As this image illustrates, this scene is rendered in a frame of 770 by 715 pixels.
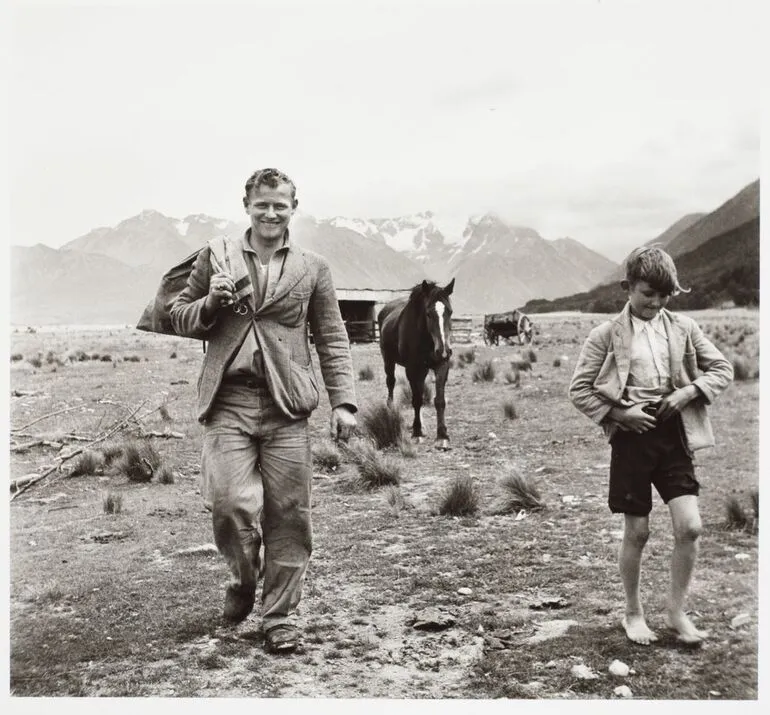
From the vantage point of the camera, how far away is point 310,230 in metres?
5.25

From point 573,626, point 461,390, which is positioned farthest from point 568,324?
point 573,626

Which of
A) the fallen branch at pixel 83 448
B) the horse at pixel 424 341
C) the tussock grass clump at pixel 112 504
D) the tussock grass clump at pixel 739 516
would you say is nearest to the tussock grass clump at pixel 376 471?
the horse at pixel 424 341

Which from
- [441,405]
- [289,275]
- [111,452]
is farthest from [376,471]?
[289,275]

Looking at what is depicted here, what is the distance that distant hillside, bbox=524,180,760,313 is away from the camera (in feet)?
14.2

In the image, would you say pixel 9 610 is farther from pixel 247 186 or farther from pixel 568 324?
pixel 568 324

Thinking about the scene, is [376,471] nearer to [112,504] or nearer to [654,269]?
[112,504]

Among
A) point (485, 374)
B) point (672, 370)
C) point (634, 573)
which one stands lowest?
point (634, 573)

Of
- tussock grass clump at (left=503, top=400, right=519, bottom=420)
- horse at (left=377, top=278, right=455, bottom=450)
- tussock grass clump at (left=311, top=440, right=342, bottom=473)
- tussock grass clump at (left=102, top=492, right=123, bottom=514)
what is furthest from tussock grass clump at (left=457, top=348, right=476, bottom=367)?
tussock grass clump at (left=102, top=492, right=123, bottom=514)

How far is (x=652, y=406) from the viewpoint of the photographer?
283cm

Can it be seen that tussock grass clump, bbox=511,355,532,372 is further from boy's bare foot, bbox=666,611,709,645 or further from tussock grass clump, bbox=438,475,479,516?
boy's bare foot, bbox=666,611,709,645

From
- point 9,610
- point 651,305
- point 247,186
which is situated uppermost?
point 247,186

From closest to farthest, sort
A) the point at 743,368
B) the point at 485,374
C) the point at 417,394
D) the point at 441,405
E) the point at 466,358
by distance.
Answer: the point at 743,368 → the point at 441,405 → the point at 417,394 → the point at 485,374 → the point at 466,358

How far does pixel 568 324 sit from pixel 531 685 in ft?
34.6

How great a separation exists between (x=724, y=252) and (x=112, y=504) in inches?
184
